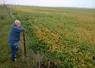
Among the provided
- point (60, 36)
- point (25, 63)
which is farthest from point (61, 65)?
point (60, 36)

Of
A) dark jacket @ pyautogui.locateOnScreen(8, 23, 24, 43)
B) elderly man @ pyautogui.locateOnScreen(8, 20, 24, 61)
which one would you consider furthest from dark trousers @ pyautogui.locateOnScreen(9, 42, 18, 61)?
dark jacket @ pyautogui.locateOnScreen(8, 23, 24, 43)

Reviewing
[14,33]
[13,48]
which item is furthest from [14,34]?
[13,48]

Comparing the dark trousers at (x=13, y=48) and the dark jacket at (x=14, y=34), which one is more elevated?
the dark jacket at (x=14, y=34)

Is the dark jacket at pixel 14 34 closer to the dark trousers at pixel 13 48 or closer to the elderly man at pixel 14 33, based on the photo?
the elderly man at pixel 14 33

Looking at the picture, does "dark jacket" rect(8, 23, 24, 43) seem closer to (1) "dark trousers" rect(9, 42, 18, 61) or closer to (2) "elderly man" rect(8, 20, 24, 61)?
(2) "elderly man" rect(8, 20, 24, 61)

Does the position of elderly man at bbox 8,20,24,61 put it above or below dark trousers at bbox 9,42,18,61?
above

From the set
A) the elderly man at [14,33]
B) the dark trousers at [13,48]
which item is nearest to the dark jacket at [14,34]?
the elderly man at [14,33]

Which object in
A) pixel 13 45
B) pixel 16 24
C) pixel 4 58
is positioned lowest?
pixel 4 58

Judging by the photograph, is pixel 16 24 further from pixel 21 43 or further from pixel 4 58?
pixel 21 43

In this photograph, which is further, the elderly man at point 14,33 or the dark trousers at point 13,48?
the dark trousers at point 13,48

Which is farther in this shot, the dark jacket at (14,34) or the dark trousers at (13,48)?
the dark trousers at (13,48)

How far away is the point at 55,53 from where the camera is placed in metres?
12.1

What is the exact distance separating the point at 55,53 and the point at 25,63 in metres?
2.21

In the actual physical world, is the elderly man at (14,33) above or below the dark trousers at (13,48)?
above
